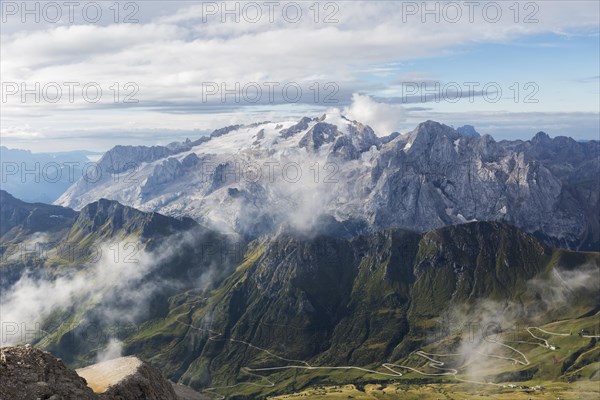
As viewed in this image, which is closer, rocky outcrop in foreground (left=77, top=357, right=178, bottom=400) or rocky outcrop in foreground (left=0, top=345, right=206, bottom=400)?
rocky outcrop in foreground (left=0, top=345, right=206, bottom=400)

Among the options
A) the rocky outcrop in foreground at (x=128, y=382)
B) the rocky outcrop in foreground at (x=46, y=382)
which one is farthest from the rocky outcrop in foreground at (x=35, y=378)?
the rocky outcrop in foreground at (x=128, y=382)

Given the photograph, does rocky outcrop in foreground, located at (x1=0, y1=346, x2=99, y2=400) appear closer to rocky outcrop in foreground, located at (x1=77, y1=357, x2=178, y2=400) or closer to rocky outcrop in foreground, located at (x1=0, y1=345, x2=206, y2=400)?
rocky outcrop in foreground, located at (x1=0, y1=345, x2=206, y2=400)

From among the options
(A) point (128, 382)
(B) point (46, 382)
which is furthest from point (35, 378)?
(A) point (128, 382)

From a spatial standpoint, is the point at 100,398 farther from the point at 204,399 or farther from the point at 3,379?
the point at 204,399

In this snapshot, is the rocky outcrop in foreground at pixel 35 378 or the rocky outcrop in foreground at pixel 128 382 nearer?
the rocky outcrop in foreground at pixel 35 378

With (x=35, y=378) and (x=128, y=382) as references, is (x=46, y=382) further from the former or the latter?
(x=128, y=382)

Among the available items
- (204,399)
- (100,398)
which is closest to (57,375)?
(100,398)

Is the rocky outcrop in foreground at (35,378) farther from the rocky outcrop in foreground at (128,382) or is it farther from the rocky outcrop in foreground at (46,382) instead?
the rocky outcrop in foreground at (128,382)

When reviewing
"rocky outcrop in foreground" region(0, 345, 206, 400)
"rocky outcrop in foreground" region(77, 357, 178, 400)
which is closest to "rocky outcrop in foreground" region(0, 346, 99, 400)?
"rocky outcrop in foreground" region(0, 345, 206, 400)

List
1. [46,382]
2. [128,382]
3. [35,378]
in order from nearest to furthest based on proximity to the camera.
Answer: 1. [35,378]
2. [46,382]
3. [128,382]

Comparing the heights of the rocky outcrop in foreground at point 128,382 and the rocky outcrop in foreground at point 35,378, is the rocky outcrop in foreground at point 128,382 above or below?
below

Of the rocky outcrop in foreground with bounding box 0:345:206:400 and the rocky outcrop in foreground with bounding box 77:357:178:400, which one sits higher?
the rocky outcrop in foreground with bounding box 0:345:206:400
